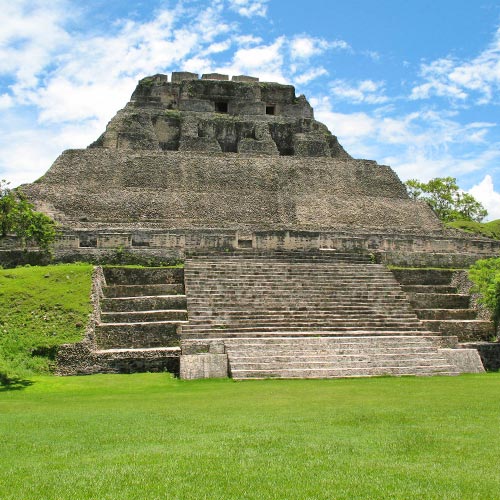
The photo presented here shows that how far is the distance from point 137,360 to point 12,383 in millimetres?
2424

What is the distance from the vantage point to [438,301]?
623 inches

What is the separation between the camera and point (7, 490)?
13.7 ft

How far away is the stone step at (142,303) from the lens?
45.2 ft

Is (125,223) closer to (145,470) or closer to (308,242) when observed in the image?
(308,242)

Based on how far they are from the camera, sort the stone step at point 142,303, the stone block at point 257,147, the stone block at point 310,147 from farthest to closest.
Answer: the stone block at point 310,147 → the stone block at point 257,147 → the stone step at point 142,303

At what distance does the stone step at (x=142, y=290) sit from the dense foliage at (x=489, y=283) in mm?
7407

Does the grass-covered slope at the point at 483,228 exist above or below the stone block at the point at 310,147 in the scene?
below

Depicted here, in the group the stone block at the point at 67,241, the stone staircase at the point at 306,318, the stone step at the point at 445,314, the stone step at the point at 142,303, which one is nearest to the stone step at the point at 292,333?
the stone staircase at the point at 306,318

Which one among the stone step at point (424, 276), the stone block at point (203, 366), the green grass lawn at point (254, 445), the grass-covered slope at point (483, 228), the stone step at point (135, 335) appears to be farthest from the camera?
the grass-covered slope at point (483, 228)

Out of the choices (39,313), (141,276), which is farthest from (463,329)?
(39,313)

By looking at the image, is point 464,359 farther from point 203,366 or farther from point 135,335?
point 135,335

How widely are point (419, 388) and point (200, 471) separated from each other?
6.09 meters

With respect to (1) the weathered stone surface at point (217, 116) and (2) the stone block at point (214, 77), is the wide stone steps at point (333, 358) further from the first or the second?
(2) the stone block at point (214, 77)

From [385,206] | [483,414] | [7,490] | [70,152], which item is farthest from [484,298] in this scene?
[70,152]
